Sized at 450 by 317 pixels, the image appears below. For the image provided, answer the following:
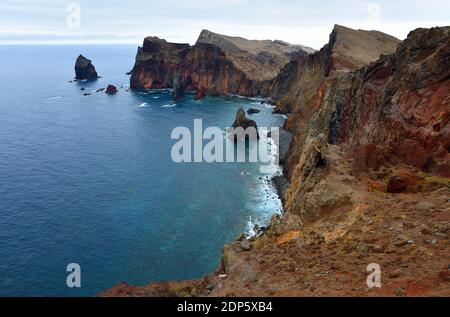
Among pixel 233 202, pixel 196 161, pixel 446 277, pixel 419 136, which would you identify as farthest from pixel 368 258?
pixel 196 161

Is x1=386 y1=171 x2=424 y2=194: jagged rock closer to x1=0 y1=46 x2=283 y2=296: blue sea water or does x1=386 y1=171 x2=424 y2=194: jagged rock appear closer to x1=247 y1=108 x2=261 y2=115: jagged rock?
x1=0 y1=46 x2=283 y2=296: blue sea water

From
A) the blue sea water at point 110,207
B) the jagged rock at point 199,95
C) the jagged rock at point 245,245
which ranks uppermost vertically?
the jagged rock at point 199,95

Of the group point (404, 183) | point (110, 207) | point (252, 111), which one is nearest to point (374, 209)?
point (404, 183)

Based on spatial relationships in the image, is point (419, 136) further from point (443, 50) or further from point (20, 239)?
point (20, 239)

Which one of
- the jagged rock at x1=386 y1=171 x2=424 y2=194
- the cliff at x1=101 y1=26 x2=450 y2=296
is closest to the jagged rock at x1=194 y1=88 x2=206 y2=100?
the cliff at x1=101 y1=26 x2=450 y2=296

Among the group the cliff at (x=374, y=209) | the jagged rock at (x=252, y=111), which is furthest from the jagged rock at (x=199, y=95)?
the cliff at (x=374, y=209)

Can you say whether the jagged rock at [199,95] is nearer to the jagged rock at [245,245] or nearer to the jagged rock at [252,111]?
the jagged rock at [252,111]
